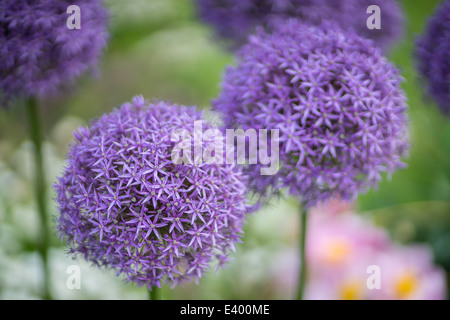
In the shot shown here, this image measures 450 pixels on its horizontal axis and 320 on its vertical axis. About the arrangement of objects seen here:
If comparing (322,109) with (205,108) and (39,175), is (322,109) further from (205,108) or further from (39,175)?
(205,108)

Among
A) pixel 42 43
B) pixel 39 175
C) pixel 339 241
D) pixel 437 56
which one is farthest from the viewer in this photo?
pixel 339 241

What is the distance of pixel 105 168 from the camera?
1416 mm

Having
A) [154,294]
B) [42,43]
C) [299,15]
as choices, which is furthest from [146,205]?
[299,15]

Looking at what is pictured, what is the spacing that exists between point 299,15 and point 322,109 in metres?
0.79

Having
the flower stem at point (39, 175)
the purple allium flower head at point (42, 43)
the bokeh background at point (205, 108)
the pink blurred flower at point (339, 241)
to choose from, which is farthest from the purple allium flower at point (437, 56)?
the flower stem at point (39, 175)

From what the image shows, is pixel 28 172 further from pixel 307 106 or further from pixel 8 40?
pixel 307 106

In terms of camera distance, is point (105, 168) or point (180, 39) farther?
point (180, 39)

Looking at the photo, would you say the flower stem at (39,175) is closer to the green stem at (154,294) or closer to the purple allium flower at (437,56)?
the green stem at (154,294)

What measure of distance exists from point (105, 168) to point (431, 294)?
66.6 inches

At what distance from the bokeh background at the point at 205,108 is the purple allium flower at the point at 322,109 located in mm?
544

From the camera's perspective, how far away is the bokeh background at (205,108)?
2475mm

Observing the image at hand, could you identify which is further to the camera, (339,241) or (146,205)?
(339,241)

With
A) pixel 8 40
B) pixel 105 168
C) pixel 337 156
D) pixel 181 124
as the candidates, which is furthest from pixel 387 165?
pixel 8 40

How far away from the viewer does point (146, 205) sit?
1436mm
